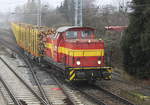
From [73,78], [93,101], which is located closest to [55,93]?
[73,78]

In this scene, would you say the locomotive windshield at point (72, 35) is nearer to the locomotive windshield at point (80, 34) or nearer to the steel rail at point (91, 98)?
the locomotive windshield at point (80, 34)

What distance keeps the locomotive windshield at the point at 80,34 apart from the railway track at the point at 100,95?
8.48ft

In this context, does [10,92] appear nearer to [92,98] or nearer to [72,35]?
[92,98]

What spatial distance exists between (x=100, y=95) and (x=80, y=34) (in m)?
3.81

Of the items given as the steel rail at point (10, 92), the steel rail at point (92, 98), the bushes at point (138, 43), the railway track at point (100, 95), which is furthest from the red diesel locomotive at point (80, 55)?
the steel rail at point (10, 92)

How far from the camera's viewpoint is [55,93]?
44.4 feet

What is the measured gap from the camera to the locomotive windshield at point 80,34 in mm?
15289

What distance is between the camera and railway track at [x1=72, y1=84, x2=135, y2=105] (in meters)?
11.6

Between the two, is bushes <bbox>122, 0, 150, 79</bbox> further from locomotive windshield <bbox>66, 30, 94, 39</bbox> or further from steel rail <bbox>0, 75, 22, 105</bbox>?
steel rail <bbox>0, 75, 22, 105</bbox>

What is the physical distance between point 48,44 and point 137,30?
19.2 feet

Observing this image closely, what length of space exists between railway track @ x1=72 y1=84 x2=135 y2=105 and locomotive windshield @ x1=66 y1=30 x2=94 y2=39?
2586 millimetres

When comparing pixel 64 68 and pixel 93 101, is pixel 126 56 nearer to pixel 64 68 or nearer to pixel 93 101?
pixel 64 68

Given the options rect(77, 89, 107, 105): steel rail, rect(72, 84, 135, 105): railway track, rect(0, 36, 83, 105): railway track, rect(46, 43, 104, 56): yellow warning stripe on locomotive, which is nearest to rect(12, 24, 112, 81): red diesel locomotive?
rect(46, 43, 104, 56): yellow warning stripe on locomotive

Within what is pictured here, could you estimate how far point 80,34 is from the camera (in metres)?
15.4
